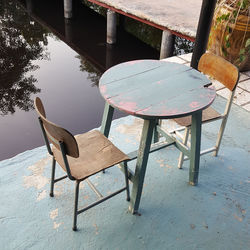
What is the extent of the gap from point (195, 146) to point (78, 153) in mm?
1124

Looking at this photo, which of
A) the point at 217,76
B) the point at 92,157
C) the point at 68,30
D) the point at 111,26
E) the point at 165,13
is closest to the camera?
the point at 92,157

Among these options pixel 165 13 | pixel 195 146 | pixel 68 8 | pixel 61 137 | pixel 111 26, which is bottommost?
pixel 68 8

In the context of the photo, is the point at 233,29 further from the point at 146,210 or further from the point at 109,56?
the point at 109,56

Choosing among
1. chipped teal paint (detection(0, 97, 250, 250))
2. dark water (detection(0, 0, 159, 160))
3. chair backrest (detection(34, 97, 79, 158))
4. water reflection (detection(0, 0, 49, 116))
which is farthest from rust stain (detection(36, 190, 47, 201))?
water reflection (detection(0, 0, 49, 116))

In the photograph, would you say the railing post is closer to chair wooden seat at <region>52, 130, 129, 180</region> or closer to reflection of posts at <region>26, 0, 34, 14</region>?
chair wooden seat at <region>52, 130, 129, 180</region>

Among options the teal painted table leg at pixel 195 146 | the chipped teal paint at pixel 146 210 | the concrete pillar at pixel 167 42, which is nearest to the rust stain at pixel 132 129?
the chipped teal paint at pixel 146 210

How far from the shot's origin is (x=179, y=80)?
2385 mm

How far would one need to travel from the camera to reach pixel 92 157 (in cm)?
216

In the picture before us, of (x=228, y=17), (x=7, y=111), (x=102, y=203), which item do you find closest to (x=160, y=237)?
(x=102, y=203)

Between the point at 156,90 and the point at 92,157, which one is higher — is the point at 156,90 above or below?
above

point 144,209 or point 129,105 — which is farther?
point 144,209

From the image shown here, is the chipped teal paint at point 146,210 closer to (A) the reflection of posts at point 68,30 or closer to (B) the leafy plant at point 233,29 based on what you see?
(B) the leafy plant at point 233,29

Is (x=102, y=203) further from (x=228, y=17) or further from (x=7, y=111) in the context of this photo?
(x=7, y=111)

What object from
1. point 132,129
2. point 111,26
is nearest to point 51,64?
point 111,26
